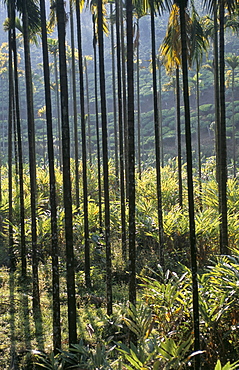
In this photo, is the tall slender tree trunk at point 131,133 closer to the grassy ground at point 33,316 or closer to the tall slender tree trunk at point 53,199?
the tall slender tree trunk at point 53,199

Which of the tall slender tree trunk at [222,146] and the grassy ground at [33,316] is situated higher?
the tall slender tree trunk at [222,146]

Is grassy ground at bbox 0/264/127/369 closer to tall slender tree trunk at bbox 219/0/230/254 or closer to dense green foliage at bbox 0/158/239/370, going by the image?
dense green foliage at bbox 0/158/239/370

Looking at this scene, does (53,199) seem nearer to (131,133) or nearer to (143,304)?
(131,133)

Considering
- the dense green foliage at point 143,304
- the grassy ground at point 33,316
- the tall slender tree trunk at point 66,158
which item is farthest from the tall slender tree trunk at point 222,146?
the tall slender tree trunk at point 66,158

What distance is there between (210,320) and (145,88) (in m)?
52.2

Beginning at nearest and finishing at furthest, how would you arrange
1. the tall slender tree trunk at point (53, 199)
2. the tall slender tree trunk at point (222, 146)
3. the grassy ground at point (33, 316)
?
the tall slender tree trunk at point (53, 199)
the grassy ground at point (33, 316)
the tall slender tree trunk at point (222, 146)

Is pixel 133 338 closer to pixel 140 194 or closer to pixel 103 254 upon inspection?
pixel 103 254

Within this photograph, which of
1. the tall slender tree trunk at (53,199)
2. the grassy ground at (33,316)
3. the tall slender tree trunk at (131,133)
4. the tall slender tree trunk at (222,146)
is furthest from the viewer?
the tall slender tree trunk at (222,146)

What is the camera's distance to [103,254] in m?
8.42

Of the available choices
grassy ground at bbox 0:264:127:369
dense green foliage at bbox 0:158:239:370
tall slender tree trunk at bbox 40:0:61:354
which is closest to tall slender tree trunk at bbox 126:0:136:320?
dense green foliage at bbox 0:158:239:370

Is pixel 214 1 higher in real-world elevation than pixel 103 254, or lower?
higher

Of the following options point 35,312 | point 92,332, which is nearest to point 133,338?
point 92,332

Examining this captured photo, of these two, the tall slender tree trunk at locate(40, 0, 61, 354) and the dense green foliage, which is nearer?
the dense green foliage

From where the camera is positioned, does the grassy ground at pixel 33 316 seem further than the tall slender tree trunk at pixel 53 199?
Yes
